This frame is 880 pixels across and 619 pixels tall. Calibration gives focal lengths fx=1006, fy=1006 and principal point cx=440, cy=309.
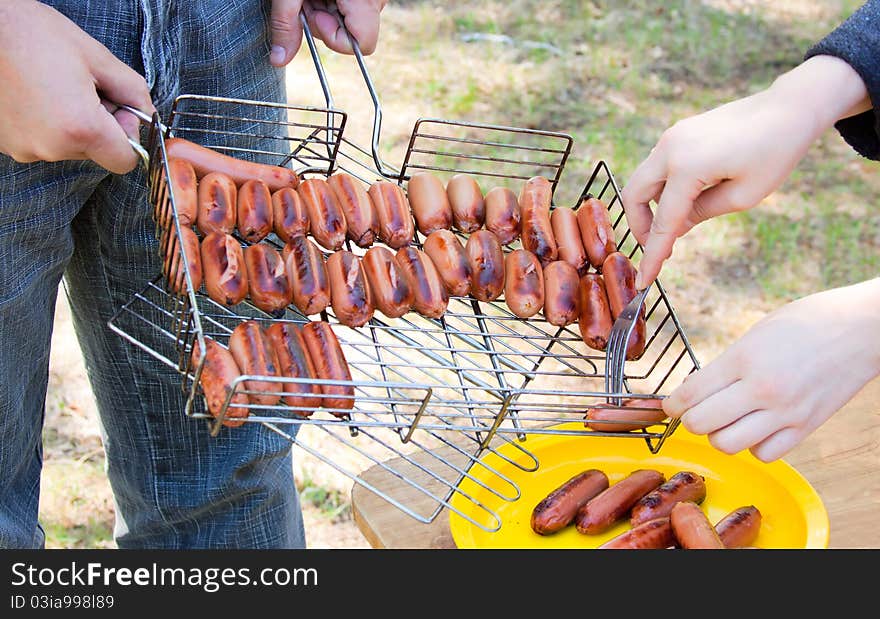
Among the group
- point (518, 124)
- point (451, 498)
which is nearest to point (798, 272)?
point (518, 124)

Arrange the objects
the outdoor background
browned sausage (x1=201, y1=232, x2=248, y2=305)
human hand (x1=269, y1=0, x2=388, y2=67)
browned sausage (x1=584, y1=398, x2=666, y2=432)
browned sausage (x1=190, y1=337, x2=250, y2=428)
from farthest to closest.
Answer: the outdoor background
human hand (x1=269, y1=0, x2=388, y2=67)
browned sausage (x1=201, y1=232, x2=248, y2=305)
browned sausage (x1=584, y1=398, x2=666, y2=432)
browned sausage (x1=190, y1=337, x2=250, y2=428)

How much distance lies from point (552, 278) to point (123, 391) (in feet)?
4.22

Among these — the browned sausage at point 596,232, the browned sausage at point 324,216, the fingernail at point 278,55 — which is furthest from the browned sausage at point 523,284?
the fingernail at point 278,55

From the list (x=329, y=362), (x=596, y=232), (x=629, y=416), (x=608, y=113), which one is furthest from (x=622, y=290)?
(x=608, y=113)

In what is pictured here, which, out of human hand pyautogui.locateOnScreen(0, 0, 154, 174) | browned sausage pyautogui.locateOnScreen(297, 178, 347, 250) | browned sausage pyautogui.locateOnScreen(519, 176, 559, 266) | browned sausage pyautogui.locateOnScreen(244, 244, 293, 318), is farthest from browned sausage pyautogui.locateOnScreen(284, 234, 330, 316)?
browned sausage pyautogui.locateOnScreen(519, 176, 559, 266)

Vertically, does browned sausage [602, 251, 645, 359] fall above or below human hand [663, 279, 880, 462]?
above

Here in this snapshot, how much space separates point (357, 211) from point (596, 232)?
527mm

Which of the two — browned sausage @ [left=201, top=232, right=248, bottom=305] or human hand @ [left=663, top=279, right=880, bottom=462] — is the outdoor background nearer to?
browned sausage @ [left=201, top=232, right=248, bottom=305]

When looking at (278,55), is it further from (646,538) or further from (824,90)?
(646,538)

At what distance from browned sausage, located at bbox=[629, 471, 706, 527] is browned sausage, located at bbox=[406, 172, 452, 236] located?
2.44ft

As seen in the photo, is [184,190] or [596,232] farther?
[596,232]

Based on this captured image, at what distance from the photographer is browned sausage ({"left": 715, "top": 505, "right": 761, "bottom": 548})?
1816 millimetres

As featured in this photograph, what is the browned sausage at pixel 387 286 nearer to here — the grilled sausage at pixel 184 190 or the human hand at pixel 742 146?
the grilled sausage at pixel 184 190

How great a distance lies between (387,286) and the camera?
202 cm
